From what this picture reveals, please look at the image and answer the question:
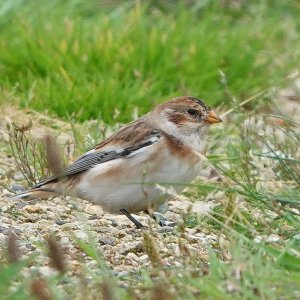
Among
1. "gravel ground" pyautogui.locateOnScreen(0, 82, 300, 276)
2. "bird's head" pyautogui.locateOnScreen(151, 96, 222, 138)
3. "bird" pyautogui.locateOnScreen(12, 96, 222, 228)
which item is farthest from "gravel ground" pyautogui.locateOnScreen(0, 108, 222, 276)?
"bird's head" pyautogui.locateOnScreen(151, 96, 222, 138)

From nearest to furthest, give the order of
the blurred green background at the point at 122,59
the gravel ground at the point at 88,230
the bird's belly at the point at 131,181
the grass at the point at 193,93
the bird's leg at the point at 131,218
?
the grass at the point at 193,93 → the gravel ground at the point at 88,230 → the bird's belly at the point at 131,181 → the bird's leg at the point at 131,218 → the blurred green background at the point at 122,59

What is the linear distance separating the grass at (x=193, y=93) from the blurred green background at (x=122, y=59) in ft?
0.04

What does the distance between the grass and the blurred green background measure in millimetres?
11

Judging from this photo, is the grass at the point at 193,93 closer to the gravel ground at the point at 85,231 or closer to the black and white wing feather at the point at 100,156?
the gravel ground at the point at 85,231

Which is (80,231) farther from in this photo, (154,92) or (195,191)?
(154,92)

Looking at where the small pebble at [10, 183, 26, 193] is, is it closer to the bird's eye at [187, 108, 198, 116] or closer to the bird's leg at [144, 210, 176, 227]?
the bird's leg at [144, 210, 176, 227]

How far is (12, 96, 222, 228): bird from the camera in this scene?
5895mm

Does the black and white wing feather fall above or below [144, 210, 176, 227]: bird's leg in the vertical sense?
above

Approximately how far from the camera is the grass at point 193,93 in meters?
4.33

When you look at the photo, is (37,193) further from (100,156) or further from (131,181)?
(131,181)

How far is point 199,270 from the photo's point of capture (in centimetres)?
451

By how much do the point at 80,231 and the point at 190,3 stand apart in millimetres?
6044

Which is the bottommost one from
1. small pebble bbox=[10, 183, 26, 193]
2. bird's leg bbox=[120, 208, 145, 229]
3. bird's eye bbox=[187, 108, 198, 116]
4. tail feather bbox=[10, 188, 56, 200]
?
bird's leg bbox=[120, 208, 145, 229]

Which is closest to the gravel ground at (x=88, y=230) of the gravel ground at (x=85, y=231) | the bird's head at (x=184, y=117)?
the gravel ground at (x=85, y=231)
